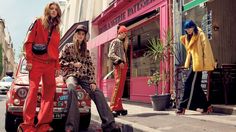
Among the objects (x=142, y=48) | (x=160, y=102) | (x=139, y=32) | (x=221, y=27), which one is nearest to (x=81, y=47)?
(x=160, y=102)

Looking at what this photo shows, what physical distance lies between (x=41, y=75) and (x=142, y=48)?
313 inches

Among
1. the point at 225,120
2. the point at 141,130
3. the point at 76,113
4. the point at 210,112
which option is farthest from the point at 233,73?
the point at 76,113

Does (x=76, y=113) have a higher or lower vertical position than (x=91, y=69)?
lower

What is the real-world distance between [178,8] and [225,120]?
4129 mm

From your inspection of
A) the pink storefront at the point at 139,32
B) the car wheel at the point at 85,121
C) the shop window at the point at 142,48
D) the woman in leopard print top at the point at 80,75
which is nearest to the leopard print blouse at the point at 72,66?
the woman in leopard print top at the point at 80,75

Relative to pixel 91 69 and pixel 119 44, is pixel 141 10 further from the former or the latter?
pixel 91 69

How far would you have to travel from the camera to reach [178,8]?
10.1 metres

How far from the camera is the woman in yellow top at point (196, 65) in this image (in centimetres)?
768

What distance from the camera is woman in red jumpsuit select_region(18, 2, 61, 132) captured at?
5.61 m

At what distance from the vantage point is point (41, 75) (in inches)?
226

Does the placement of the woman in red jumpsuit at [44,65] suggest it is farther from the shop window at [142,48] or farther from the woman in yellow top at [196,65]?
the shop window at [142,48]

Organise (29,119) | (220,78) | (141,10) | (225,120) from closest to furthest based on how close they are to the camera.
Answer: (29,119) → (225,120) → (220,78) → (141,10)

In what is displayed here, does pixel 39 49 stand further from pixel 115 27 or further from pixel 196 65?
pixel 115 27

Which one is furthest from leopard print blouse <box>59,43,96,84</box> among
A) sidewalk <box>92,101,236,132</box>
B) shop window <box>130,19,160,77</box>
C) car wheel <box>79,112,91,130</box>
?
shop window <box>130,19,160,77</box>
